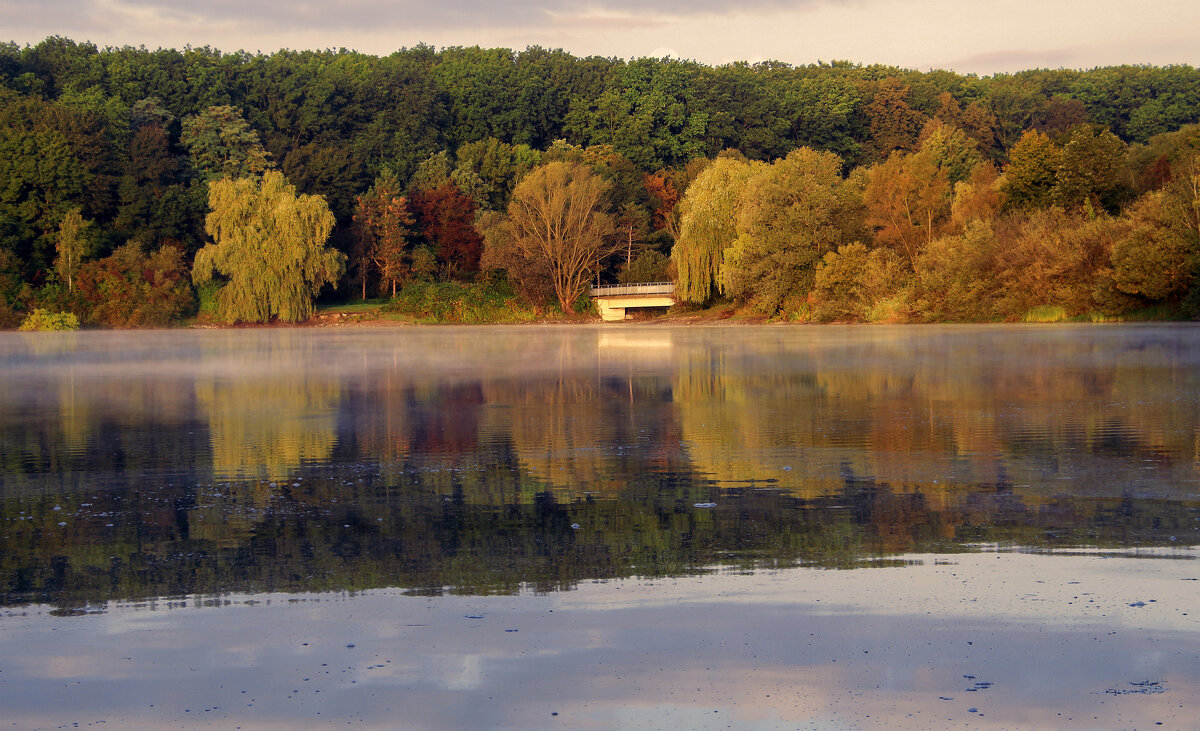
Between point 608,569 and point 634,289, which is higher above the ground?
point 608,569

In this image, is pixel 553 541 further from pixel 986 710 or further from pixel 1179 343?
pixel 1179 343

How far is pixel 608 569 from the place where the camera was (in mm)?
6426

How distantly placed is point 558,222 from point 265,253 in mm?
18259

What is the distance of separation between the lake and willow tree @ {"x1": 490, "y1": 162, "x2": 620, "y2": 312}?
60573mm

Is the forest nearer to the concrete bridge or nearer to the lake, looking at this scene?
the concrete bridge

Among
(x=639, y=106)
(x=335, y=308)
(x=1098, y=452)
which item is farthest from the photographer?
(x=639, y=106)

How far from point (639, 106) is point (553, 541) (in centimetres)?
10247

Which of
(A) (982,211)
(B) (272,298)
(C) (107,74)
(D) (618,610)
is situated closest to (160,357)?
(D) (618,610)

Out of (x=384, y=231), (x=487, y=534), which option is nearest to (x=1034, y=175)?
(x=384, y=231)

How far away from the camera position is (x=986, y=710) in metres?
4.19

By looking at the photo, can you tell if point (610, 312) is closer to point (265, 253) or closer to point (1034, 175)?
point (265, 253)

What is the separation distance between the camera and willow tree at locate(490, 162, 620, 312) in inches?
2943

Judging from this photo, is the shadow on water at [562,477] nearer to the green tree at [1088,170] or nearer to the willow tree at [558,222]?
the green tree at [1088,170]

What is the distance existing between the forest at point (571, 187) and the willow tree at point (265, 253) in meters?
0.16
